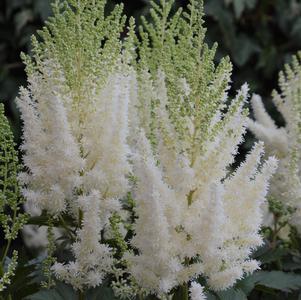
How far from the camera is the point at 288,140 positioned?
2.32 m

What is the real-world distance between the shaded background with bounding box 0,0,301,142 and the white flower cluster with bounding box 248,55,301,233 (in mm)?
2339

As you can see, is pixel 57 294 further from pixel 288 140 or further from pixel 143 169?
pixel 288 140

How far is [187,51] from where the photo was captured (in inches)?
65.0

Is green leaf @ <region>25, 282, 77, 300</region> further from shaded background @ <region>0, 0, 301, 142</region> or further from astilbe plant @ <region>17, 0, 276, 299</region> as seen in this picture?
shaded background @ <region>0, 0, 301, 142</region>

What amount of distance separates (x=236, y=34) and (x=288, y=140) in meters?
2.75

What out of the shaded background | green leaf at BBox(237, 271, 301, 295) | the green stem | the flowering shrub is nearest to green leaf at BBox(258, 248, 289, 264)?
green leaf at BBox(237, 271, 301, 295)

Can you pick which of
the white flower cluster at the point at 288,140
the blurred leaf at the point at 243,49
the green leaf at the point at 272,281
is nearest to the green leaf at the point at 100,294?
the green leaf at the point at 272,281

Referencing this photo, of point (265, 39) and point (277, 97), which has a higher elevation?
point (265, 39)

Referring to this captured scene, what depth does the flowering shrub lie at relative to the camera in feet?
5.10

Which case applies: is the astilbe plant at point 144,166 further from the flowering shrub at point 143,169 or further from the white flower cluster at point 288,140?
the white flower cluster at point 288,140

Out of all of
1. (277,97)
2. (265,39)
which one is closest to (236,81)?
(265,39)

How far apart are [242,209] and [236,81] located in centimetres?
350

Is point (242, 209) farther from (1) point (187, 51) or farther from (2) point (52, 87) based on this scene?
(2) point (52, 87)

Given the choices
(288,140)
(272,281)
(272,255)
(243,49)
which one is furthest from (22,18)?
(272,281)
